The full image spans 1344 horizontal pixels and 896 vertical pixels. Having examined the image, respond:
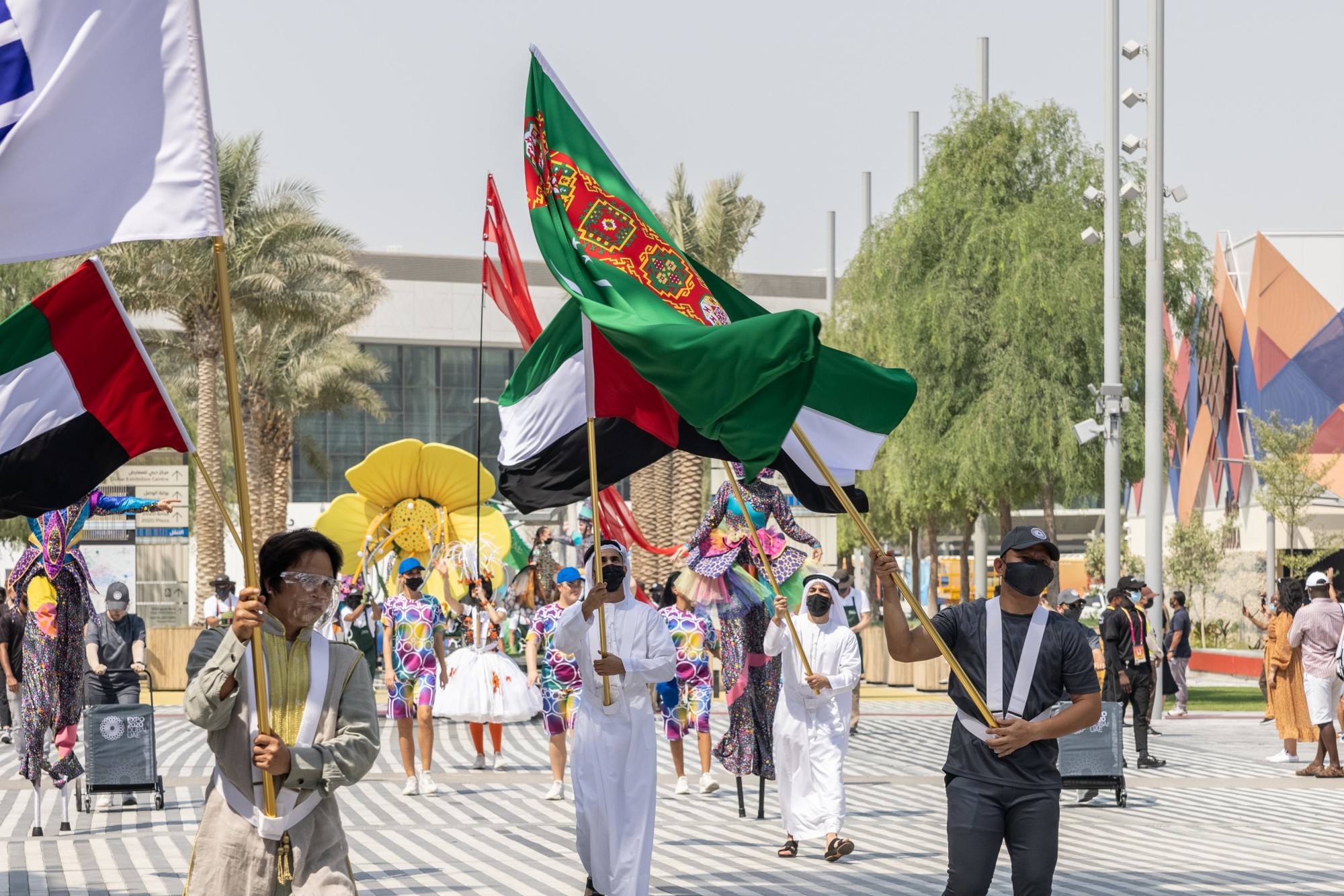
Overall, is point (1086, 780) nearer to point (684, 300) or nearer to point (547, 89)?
point (684, 300)

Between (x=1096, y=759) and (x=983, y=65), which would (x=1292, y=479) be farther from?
(x=1096, y=759)

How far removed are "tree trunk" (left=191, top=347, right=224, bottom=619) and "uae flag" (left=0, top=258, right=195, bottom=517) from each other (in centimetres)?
2273

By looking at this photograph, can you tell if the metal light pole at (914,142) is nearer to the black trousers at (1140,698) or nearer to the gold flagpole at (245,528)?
the black trousers at (1140,698)

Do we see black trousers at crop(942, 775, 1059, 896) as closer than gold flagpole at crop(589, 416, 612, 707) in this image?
Yes

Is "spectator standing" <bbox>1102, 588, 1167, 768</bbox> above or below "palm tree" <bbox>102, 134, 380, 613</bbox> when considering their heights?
below

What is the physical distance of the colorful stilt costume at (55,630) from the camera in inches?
464

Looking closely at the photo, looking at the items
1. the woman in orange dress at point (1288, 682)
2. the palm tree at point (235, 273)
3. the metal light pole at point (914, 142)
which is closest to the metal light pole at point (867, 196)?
the metal light pole at point (914, 142)

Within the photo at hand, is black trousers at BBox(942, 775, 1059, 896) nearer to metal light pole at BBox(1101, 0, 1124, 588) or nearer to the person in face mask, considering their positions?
the person in face mask

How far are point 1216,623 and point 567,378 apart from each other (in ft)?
129

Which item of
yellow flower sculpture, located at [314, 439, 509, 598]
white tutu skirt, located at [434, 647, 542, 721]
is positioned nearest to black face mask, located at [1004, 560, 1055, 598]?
white tutu skirt, located at [434, 647, 542, 721]

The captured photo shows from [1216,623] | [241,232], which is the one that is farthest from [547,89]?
[1216,623]

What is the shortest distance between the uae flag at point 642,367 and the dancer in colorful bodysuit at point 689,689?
154 inches

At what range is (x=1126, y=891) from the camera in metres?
9.49

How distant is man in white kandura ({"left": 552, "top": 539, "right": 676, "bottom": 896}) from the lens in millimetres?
8812
